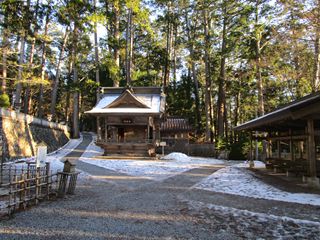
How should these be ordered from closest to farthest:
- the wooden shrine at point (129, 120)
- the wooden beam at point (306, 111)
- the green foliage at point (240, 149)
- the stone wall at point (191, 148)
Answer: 1. the wooden beam at point (306, 111)
2. the wooden shrine at point (129, 120)
3. the green foliage at point (240, 149)
4. the stone wall at point (191, 148)

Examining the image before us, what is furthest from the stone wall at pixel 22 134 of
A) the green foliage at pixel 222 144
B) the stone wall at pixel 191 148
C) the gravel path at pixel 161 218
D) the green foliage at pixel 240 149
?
the green foliage at pixel 240 149

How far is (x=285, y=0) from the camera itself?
15594 mm

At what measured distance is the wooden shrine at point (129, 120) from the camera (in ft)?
62.7

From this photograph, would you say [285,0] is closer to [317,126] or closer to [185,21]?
[317,126]

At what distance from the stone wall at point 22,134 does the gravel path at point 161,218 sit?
7382 millimetres

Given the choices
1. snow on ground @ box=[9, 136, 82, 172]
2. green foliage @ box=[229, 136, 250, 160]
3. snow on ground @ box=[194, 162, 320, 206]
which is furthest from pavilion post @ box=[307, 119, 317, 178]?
green foliage @ box=[229, 136, 250, 160]

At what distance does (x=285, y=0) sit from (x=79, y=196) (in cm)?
1566

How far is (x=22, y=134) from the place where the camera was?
701 inches

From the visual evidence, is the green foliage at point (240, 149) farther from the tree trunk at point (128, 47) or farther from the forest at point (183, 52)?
the tree trunk at point (128, 47)

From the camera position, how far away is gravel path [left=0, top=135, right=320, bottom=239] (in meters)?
4.24

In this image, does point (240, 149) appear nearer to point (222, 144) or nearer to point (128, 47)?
point (222, 144)

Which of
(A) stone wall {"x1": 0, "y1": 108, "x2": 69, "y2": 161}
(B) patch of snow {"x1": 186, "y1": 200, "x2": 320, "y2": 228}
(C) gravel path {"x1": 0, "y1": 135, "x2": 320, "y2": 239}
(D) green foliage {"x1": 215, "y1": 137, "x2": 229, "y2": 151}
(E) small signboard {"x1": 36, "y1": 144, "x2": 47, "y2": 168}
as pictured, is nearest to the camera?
(C) gravel path {"x1": 0, "y1": 135, "x2": 320, "y2": 239}

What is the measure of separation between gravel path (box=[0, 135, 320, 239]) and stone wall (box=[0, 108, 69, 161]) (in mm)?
7382

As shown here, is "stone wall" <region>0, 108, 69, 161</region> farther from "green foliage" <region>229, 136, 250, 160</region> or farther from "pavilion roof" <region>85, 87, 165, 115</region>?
"green foliage" <region>229, 136, 250, 160</region>
